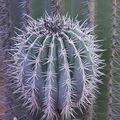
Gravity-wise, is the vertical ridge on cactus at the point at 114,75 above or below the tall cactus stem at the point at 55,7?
below

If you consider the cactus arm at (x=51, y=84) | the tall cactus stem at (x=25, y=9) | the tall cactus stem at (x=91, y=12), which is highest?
the tall cactus stem at (x=25, y=9)

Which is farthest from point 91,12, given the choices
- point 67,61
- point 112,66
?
point 67,61

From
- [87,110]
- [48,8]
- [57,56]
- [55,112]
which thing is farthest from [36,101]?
[48,8]

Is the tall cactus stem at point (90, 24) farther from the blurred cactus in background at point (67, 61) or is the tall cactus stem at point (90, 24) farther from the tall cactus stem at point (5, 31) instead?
the tall cactus stem at point (5, 31)

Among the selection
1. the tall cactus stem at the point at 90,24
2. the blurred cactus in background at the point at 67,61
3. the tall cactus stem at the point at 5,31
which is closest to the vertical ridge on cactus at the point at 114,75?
the blurred cactus in background at the point at 67,61

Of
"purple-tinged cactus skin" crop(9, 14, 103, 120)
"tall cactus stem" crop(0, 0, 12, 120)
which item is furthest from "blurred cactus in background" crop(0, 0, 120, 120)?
"tall cactus stem" crop(0, 0, 12, 120)

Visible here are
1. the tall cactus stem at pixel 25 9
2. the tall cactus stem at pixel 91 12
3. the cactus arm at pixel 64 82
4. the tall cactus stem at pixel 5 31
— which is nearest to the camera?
the cactus arm at pixel 64 82

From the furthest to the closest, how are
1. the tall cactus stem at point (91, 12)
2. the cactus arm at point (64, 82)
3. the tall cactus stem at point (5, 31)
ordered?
the tall cactus stem at point (5, 31)
the tall cactus stem at point (91, 12)
the cactus arm at point (64, 82)

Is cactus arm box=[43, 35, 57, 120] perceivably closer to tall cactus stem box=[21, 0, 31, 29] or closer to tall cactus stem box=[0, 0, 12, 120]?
tall cactus stem box=[21, 0, 31, 29]

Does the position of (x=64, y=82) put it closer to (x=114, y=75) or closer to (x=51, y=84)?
(x=51, y=84)
